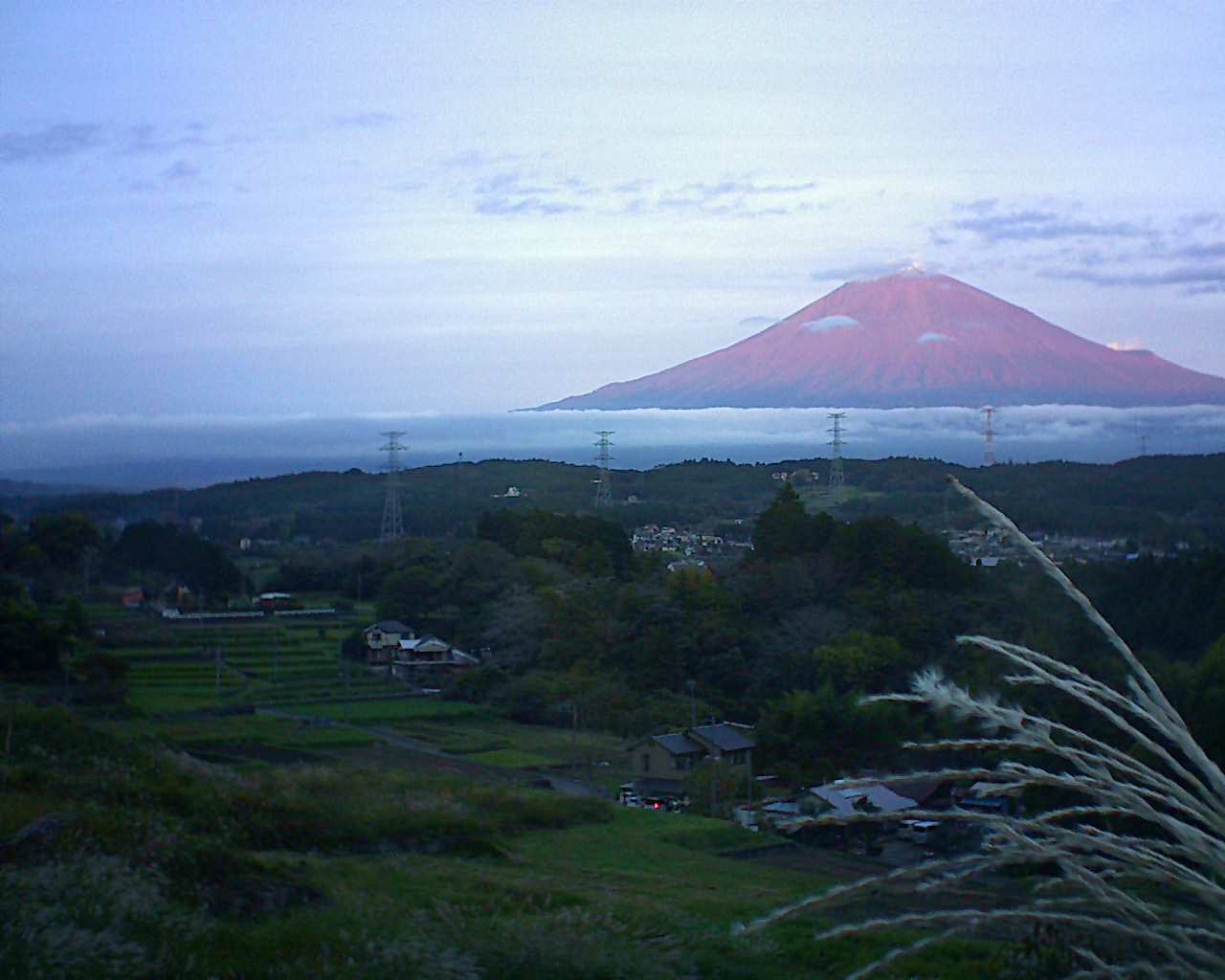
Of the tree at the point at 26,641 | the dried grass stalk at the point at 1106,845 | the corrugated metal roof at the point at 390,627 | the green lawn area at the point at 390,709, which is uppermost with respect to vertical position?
the dried grass stalk at the point at 1106,845

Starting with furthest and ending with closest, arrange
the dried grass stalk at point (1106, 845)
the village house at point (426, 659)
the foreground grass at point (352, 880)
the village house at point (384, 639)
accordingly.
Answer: the village house at point (426, 659) → the village house at point (384, 639) → the foreground grass at point (352, 880) → the dried grass stalk at point (1106, 845)

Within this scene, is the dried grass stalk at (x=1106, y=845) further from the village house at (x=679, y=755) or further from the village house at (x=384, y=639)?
the village house at (x=384, y=639)

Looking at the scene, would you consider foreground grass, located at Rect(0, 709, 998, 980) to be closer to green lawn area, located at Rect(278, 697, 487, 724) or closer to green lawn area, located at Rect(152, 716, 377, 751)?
green lawn area, located at Rect(152, 716, 377, 751)

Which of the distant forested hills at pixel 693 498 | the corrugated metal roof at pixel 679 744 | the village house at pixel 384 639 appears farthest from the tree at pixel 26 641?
the corrugated metal roof at pixel 679 744

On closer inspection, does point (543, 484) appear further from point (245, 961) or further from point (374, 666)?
point (245, 961)

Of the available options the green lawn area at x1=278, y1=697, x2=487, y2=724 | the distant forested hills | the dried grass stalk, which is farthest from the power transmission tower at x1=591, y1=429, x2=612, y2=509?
the dried grass stalk

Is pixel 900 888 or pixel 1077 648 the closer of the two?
pixel 900 888

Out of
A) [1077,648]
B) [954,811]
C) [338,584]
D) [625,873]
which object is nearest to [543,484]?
[338,584]
